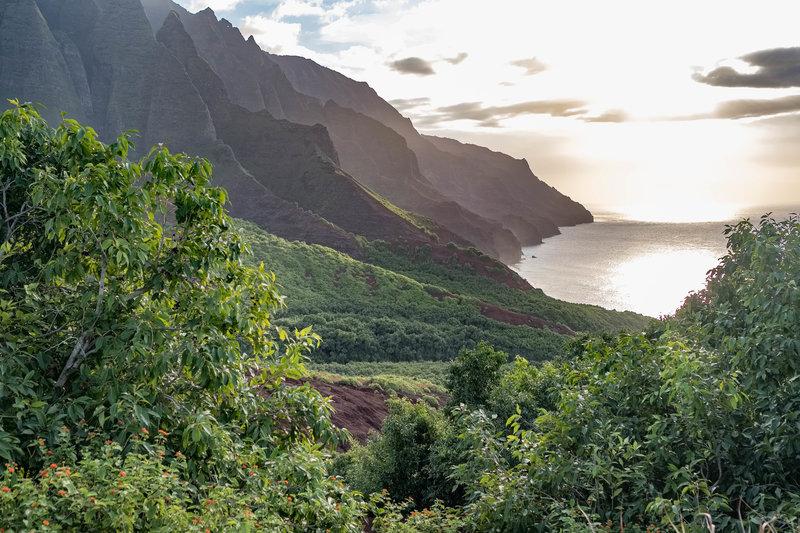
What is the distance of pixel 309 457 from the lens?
5691mm

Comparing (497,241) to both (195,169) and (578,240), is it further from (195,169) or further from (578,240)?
(195,169)

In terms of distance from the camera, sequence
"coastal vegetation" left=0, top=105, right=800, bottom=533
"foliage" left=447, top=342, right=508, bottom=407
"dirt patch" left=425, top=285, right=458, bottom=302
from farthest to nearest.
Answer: "dirt patch" left=425, top=285, right=458, bottom=302 < "foliage" left=447, top=342, right=508, bottom=407 < "coastal vegetation" left=0, top=105, right=800, bottom=533

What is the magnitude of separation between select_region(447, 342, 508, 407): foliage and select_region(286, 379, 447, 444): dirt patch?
14.9ft

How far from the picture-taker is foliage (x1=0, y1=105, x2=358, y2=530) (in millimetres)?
4855

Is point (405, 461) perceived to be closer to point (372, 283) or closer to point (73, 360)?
point (73, 360)

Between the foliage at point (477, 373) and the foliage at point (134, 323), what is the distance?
31.5 feet

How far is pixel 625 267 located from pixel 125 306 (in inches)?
4521

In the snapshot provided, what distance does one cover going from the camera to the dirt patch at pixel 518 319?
4856 centimetres

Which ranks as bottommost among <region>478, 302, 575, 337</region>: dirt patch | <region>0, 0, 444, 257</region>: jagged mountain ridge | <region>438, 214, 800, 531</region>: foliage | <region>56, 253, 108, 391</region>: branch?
<region>478, 302, 575, 337</region>: dirt patch

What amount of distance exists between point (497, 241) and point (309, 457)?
13436 centimetres

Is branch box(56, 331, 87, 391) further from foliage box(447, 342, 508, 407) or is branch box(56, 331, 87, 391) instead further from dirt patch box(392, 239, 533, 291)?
dirt patch box(392, 239, 533, 291)

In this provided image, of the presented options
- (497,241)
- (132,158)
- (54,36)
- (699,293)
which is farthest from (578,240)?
(699,293)

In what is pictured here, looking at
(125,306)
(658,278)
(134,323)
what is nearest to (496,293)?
(658,278)

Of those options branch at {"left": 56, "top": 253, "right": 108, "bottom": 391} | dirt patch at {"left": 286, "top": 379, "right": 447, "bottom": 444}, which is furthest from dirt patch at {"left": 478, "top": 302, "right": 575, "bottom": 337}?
branch at {"left": 56, "top": 253, "right": 108, "bottom": 391}
